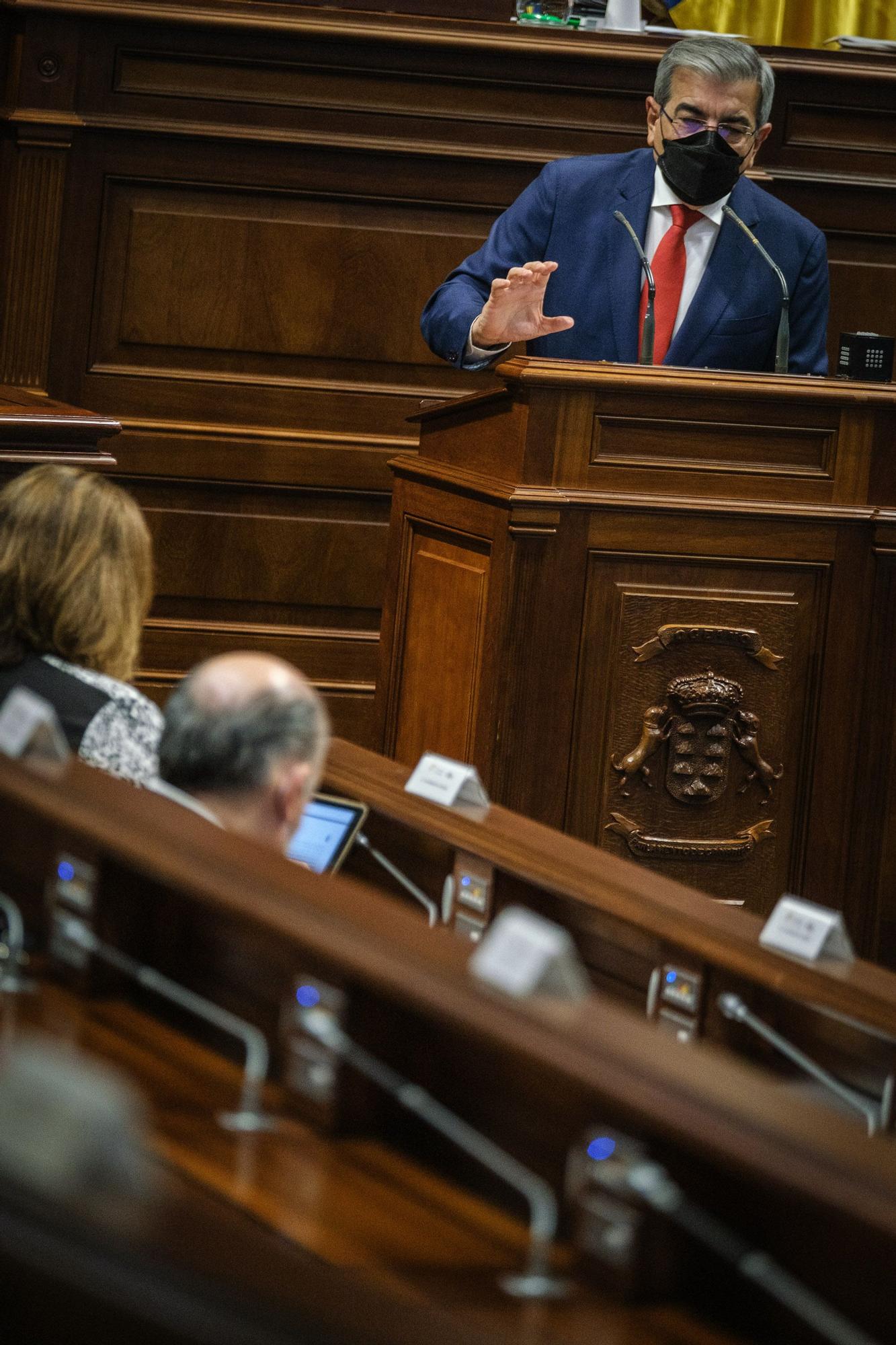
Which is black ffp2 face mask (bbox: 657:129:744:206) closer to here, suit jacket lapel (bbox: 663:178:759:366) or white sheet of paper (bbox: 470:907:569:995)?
suit jacket lapel (bbox: 663:178:759:366)

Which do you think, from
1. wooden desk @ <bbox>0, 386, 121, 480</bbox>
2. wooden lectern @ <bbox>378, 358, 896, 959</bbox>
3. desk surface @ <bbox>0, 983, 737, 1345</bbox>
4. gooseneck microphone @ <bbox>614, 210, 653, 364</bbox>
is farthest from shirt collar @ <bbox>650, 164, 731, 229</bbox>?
desk surface @ <bbox>0, 983, 737, 1345</bbox>

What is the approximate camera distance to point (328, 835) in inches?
99.9

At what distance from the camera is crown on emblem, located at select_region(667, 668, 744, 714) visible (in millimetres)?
3416

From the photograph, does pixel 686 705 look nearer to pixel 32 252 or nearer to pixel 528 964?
pixel 528 964

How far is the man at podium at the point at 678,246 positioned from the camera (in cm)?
383

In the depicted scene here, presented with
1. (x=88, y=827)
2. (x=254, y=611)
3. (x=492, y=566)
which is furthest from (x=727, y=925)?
(x=254, y=611)

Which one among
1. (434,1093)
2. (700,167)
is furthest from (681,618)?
(434,1093)

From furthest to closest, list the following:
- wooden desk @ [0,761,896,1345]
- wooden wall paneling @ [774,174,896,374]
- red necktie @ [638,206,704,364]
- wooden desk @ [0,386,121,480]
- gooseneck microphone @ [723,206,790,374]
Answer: wooden wall paneling @ [774,174,896,374] < red necktie @ [638,206,704,364] < gooseneck microphone @ [723,206,790,374] < wooden desk @ [0,386,121,480] < wooden desk @ [0,761,896,1345]

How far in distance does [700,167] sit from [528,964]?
9.04ft

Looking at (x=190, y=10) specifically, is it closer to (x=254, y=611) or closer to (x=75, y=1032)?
(x=254, y=611)

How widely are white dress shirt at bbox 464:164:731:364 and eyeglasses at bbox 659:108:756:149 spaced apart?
0.10 metres

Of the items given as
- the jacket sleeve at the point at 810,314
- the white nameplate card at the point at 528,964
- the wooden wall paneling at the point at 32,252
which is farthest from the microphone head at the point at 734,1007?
the wooden wall paneling at the point at 32,252

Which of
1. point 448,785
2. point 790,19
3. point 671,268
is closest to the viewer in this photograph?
point 448,785

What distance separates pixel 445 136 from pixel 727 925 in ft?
11.5
